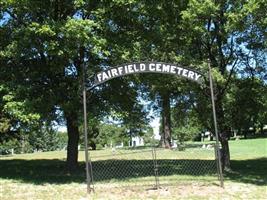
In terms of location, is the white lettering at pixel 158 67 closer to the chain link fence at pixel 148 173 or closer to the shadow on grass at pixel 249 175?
the chain link fence at pixel 148 173

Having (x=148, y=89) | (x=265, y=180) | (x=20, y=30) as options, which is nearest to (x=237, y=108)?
(x=148, y=89)

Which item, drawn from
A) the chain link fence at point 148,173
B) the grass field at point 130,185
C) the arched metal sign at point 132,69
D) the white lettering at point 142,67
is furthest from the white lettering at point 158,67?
the grass field at point 130,185

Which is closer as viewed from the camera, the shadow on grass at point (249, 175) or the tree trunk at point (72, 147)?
the shadow on grass at point (249, 175)

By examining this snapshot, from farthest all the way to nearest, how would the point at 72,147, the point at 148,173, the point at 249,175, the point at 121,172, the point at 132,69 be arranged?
the point at 72,147
the point at 121,172
the point at 249,175
the point at 148,173
the point at 132,69

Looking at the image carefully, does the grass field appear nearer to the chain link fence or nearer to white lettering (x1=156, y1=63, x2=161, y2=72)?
the chain link fence

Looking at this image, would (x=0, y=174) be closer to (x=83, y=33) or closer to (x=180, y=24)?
(x=83, y=33)

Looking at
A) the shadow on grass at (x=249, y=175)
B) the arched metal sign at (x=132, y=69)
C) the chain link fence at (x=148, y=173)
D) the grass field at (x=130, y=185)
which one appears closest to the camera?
the grass field at (x=130, y=185)

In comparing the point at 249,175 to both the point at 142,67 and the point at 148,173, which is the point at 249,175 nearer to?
the point at 148,173

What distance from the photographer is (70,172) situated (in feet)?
66.6

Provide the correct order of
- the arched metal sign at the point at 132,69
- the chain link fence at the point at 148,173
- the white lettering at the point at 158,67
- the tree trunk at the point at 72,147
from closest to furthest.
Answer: the arched metal sign at the point at 132,69
the white lettering at the point at 158,67
the chain link fence at the point at 148,173
the tree trunk at the point at 72,147

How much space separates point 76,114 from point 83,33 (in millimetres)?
3779

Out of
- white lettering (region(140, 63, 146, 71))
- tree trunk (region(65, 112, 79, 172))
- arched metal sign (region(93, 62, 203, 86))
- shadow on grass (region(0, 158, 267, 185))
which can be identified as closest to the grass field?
shadow on grass (region(0, 158, 267, 185))

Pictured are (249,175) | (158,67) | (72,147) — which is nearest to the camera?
(158,67)

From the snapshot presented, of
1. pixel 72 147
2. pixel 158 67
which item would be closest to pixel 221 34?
pixel 158 67
